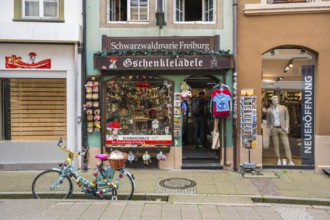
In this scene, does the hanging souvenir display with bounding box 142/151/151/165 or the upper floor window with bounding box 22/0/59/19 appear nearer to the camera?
the hanging souvenir display with bounding box 142/151/151/165

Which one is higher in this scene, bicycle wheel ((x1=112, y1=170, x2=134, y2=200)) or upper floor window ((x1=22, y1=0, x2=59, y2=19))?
upper floor window ((x1=22, y1=0, x2=59, y2=19))

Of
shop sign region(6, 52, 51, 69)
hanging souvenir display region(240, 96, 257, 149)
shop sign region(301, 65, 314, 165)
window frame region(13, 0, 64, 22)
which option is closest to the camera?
hanging souvenir display region(240, 96, 257, 149)

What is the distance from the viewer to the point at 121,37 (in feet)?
30.2

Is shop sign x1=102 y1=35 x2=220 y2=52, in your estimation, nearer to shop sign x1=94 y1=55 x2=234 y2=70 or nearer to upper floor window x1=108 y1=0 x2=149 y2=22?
shop sign x1=94 y1=55 x2=234 y2=70

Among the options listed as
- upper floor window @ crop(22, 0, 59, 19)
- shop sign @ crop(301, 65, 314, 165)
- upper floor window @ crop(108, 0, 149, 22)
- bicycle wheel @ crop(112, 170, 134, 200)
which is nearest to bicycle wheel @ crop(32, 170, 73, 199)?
bicycle wheel @ crop(112, 170, 134, 200)

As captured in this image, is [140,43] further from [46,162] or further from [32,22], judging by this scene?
[46,162]

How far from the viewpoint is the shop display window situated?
937 centimetres

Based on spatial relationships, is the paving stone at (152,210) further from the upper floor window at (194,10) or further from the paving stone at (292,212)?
the upper floor window at (194,10)

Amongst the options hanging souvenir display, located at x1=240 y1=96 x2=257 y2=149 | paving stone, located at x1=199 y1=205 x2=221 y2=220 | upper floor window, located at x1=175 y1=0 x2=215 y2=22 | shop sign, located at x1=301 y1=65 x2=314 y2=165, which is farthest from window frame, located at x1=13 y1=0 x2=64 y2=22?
shop sign, located at x1=301 y1=65 x2=314 y2=165

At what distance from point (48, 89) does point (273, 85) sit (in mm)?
6459

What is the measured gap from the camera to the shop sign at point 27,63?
9.14 metres

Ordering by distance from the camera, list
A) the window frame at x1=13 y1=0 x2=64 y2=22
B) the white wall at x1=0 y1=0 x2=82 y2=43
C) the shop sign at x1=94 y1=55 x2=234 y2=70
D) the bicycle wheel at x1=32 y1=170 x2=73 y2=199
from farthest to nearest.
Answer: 1. the window frame at x1=13 y1=0 x2=64 y2=22
2. the shop sign at x1=94 y1=55 x2=234 y2=70
3. the white wall at x1=0 y1=0 x2=82 y2=43
4. the bicycle wheel at x1=32 y1=170 x2=73 y2=199

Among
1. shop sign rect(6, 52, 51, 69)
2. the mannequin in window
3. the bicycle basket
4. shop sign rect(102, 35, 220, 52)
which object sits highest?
shop sign rect(102, 35, 220, 52)

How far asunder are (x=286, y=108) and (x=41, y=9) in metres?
7.45
